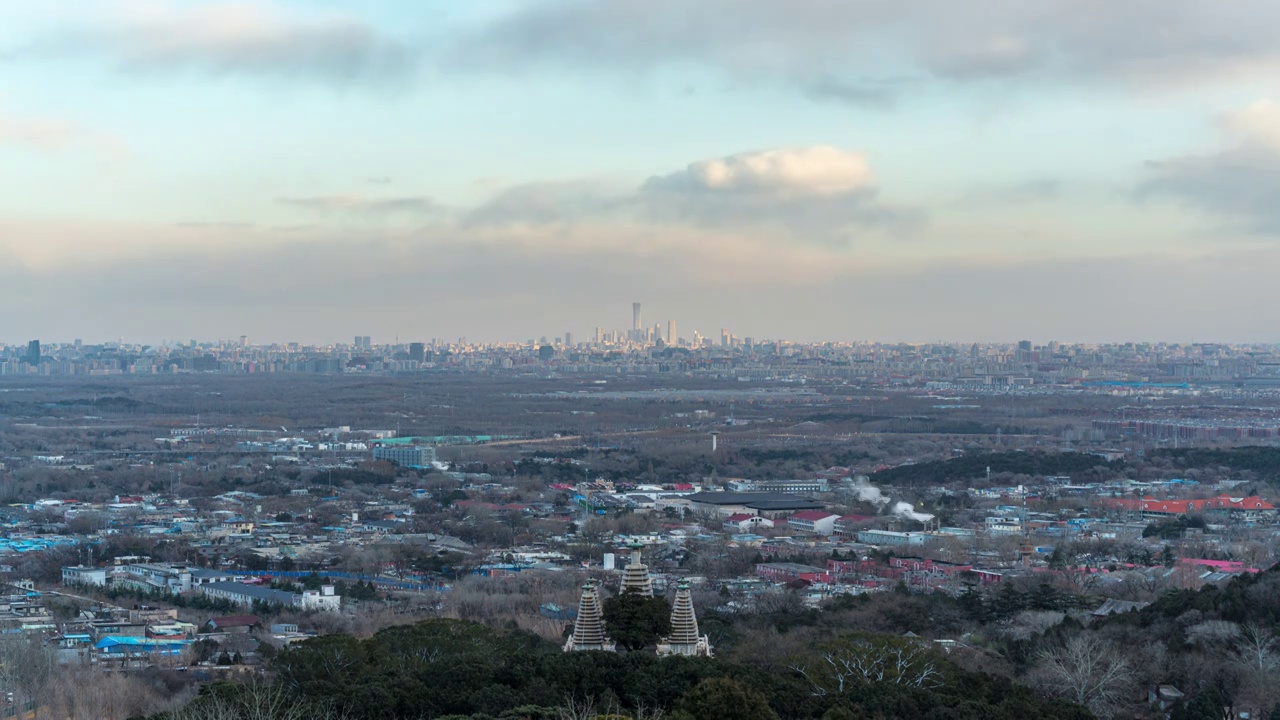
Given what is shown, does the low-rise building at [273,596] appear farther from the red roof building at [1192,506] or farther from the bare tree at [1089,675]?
the red roof building at [1192,506]

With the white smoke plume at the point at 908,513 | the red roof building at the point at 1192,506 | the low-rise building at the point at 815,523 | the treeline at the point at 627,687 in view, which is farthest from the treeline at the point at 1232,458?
the treeline at the point at 627,687

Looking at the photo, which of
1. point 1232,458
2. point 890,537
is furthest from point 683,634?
point 1232,458

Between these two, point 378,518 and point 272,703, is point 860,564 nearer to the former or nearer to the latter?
point 378,518

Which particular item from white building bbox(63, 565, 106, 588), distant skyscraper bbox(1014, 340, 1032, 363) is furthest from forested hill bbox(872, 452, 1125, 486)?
distant skyscraper bbox(1014, 340, 1032, 363)

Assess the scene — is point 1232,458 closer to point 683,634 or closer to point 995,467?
point 995,467

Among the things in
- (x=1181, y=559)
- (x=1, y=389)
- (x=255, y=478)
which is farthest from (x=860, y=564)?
(x=1, y=389)

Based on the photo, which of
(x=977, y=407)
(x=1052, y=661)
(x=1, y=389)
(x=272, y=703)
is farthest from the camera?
(x=1, y=389)

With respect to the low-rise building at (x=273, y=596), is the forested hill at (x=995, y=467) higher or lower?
higher

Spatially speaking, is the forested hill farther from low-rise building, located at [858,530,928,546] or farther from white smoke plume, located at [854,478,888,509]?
low-rise building, located at [858,530,928,546]
